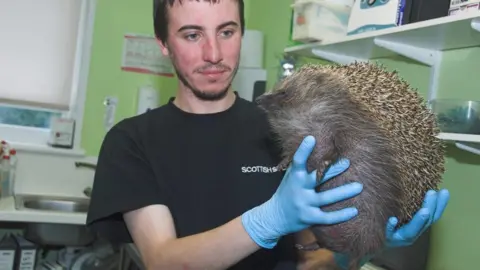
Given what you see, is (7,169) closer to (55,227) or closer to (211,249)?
(55,227)

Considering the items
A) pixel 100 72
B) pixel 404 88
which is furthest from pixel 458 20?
pixel 100 72

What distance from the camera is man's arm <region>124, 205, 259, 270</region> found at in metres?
1.15

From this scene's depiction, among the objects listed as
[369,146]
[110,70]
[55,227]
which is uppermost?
[110,70]

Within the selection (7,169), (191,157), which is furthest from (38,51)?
(191,157)

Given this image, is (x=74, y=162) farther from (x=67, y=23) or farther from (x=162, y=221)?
(x=162, y=221)

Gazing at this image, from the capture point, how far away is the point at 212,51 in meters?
1.53

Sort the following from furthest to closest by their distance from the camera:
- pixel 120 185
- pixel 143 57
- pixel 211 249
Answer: pixel 143 57, pixel 120 185, pixel 211 249

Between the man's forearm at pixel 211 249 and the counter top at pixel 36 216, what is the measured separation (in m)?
1.59

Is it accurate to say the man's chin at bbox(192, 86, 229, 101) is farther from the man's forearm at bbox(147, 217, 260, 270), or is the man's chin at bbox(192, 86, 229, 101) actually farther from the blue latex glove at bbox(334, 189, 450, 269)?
the blue latex glove at bbox(334, 189, 450, 269)

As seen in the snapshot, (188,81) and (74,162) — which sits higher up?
(188,81)

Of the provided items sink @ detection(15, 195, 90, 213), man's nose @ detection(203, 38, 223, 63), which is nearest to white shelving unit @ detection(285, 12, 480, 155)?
man's nose @ detection(203, 38, 223, 63)

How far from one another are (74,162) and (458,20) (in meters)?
2.56

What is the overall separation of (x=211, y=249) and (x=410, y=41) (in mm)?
1100

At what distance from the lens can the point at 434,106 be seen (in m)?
1.69
